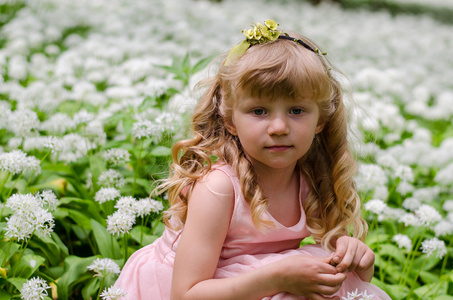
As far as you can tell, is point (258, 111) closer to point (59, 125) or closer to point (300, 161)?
point (300, 161)

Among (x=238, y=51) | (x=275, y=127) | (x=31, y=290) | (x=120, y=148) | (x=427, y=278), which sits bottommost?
(x=427, y=278)

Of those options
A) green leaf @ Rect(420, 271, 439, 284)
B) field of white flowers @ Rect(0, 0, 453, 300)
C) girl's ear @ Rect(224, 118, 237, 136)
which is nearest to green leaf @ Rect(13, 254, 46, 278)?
field of white flowers @ Rect(0, 0, 453, 300)

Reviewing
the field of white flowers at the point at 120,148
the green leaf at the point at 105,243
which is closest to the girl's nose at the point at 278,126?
the field of white flowers at the point at 120,148

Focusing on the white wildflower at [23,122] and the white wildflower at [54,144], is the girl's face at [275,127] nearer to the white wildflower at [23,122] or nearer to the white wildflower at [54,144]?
the white wildflower at [54,144]

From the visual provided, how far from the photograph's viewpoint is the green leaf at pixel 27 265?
2.08 m

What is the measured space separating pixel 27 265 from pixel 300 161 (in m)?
1.21

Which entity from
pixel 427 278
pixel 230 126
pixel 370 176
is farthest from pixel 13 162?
pixel 427 278

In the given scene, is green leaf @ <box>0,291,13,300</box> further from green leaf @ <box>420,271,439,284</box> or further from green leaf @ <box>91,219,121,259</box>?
green leaf @ <box>420,271,439,284</box>

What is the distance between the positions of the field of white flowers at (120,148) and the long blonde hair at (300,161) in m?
0.21

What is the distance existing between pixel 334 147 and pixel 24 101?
2404 millimetres

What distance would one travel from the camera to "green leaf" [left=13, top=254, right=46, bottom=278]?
2084mm

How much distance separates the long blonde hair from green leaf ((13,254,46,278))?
0.60 meters

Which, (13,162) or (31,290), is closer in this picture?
(31,290)

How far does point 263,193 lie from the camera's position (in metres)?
1.91
